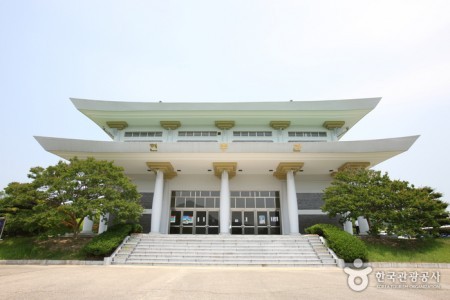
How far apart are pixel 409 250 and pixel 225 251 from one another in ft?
32.0

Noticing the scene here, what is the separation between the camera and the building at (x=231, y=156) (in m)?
16.9

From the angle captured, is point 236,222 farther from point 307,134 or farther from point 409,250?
point 409,250

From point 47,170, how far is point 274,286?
44.9 ft

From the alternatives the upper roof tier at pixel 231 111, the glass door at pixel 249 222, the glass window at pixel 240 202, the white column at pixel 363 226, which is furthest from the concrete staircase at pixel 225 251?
the upper roof tier at pixel 231 111

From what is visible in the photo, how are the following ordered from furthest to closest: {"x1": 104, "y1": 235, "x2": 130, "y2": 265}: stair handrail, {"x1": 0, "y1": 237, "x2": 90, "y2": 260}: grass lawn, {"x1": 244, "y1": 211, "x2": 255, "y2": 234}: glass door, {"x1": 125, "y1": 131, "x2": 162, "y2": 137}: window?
{"x1": 125, "y1": 131, "x2": 162, "y2": 137}: window
{"x1": 244, "y1": 211, "x2": 255, "y2": 234}: glass door
{"x1": 0, "y1": 237, "x2": 90, "y2": 260}: grass lawn
{"x1": 104, "y1": 235, "x2": 130, "y2": 265}: stair handrail

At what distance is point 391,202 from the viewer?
1374 cm

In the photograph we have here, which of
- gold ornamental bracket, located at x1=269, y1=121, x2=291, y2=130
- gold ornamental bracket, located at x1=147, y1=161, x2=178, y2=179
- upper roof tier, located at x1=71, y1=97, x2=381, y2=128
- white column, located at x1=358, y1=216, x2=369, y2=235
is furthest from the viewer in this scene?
gold ornamental bracket, located at x1=269, y1=121, x2=291, y2=130

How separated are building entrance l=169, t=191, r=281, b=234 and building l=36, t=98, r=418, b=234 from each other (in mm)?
74

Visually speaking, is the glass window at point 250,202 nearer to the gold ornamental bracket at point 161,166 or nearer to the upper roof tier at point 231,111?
the gold ornamental bracket at point 161,166

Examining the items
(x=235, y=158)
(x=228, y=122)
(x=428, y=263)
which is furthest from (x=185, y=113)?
(x=428, y=263)

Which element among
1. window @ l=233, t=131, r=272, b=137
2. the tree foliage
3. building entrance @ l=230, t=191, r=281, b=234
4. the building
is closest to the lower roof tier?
the building

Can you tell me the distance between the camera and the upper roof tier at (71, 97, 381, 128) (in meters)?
21.1

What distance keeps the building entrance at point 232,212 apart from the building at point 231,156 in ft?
0.24

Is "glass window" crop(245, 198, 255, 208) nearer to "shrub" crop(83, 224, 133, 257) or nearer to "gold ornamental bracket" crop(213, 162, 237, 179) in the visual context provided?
"gold ornamental bracket" crop(213, 162, 237, 179)
